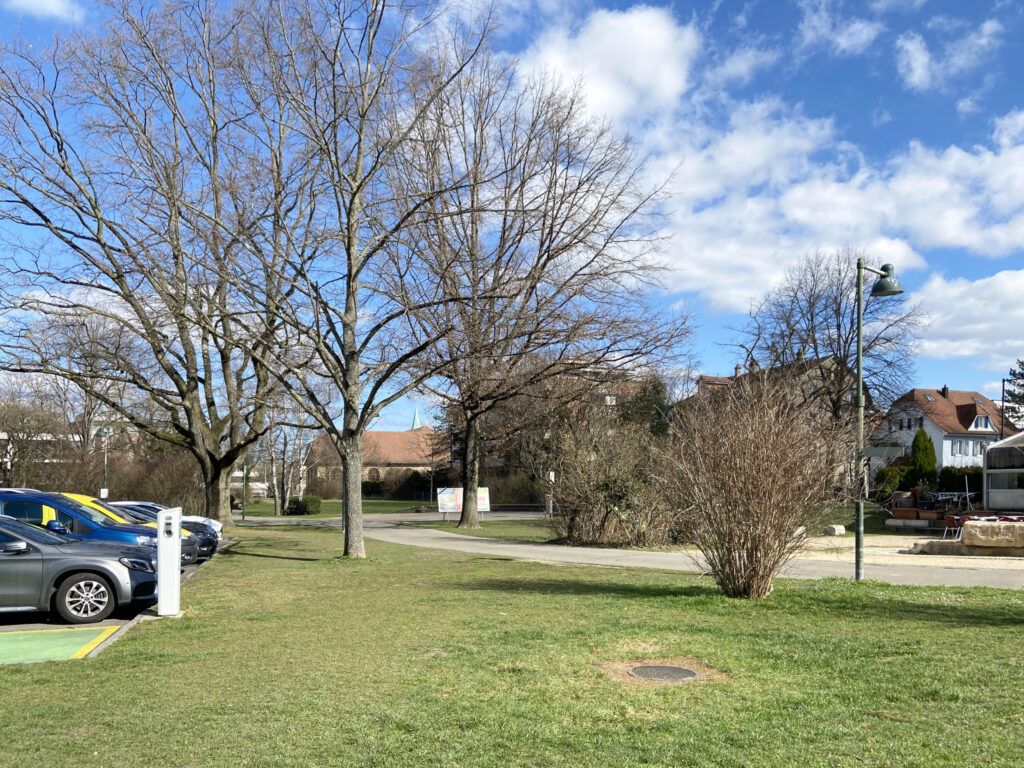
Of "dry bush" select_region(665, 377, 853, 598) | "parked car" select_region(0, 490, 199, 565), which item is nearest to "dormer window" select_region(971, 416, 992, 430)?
"dry bush" select_region(665, 377, 853, 598)

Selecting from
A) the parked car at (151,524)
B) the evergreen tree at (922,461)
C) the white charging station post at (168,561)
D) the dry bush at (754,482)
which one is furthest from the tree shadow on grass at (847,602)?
the evergreen tree at (922,461)

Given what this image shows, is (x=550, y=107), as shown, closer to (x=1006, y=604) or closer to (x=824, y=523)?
(x=824, y=523)

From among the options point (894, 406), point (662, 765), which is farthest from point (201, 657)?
point (894, 406)

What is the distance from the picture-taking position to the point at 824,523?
41.4 ft

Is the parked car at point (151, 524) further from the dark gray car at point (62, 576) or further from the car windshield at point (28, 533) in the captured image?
the dark gray car at point (62, 576)

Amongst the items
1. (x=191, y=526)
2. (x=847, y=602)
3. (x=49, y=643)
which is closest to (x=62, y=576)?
(x=49, y=643)

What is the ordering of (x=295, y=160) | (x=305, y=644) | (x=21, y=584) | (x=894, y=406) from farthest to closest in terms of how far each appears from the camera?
(x=894, y=406), (x=295, y=160), (x=21, y=584), (x=305, y=644)

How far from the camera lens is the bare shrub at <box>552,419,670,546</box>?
82.1 feet

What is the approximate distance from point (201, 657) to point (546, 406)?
24.6 metres

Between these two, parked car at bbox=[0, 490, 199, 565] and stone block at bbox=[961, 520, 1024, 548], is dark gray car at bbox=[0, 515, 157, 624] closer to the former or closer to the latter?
parked car at bbox=[0, 490, 199, 565]

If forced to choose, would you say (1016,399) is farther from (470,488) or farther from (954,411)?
(470,488)

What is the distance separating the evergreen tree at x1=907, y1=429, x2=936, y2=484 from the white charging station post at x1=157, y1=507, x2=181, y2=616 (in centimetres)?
4764

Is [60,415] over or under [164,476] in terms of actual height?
over

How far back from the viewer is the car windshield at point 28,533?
A: 35.8 feet
